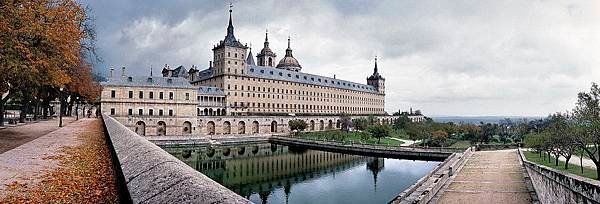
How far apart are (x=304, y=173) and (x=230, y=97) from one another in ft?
142

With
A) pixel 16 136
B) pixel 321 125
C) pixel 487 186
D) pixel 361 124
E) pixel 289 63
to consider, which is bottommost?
pixel 487 186

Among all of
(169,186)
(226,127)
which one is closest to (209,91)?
(226,127)

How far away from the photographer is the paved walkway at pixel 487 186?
617 inches

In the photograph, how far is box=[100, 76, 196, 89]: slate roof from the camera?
2286 inches

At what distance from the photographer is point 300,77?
315ft

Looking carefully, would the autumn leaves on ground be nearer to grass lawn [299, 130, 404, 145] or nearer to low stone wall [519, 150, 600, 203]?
low stone wall [519, 150, 600, 203]

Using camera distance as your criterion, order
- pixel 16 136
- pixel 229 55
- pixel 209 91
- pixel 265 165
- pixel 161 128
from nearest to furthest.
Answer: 1. pixel 16 136
2. pixel 265 165
3. pixel 161 128
4. pixel 209 91
5. pixel 229 55

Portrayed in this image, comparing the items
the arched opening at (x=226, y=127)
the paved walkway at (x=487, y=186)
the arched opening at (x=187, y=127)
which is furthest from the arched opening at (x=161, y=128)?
the paved walkway at (x=487, y=186)

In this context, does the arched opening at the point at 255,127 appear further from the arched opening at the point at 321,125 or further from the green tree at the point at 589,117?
the green tree at the point at 589,117

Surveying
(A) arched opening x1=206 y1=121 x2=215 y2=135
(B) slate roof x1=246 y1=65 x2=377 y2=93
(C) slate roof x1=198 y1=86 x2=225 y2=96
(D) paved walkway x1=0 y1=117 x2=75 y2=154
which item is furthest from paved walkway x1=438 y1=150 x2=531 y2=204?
(B) slate roof x1=246 y1=65 x2=377 y2=93

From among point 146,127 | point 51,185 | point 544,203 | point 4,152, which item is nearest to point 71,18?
point 4,152

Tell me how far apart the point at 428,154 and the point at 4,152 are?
1493 inches

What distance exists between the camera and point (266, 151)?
50750 millimetres

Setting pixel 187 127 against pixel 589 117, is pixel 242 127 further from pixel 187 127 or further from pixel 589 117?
pixel 589 117
